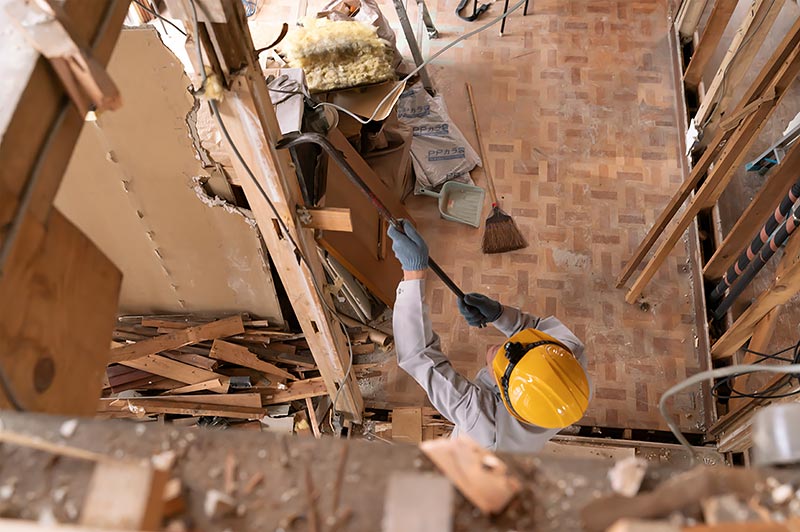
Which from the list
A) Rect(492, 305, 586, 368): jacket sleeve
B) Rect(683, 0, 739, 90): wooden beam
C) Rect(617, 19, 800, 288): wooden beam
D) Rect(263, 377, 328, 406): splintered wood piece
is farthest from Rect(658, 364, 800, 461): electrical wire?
Rect(683, 0, 739, 90): wooden beam

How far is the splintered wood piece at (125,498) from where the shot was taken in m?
0.70

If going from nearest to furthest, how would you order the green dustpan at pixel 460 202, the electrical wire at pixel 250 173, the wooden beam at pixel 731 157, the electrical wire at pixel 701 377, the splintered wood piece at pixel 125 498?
1. the splintered wood piece at pixel 125 498
2. the electrical wire at pixel 701 377
3. the electrical wire at pixel 250 173
4. the wooden beam at pixel 731 157
5. the green dustpan at pixel 460 202

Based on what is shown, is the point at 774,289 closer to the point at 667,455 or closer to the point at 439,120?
the point at 667,455

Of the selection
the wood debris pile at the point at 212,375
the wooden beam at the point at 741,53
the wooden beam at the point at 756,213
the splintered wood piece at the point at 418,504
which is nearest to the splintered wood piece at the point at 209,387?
the wood debris pile at the point at 212,375

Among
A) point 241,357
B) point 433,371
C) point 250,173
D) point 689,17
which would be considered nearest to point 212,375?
point 241,357

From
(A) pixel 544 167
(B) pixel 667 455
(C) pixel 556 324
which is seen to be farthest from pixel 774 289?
(A) pixel 544 167

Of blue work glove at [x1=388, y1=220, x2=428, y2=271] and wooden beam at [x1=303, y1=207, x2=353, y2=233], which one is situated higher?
blue work glove at [x1=388, y1=220, x2=428, y2=271]

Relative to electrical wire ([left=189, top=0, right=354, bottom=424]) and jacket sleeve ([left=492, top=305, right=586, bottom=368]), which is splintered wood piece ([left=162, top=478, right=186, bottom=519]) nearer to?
electrical wire ([left=189, top=0, right=354, bottom=424])

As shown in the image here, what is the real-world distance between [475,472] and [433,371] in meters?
1.78

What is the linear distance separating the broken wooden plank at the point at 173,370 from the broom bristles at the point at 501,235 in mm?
1837

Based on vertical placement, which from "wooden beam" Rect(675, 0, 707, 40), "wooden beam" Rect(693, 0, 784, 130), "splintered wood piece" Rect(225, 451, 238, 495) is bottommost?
"splintered wood piece" Rect(225, 451, 238, 495)

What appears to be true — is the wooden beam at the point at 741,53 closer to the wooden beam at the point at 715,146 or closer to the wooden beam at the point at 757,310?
the wooden beam at the point at 715,146

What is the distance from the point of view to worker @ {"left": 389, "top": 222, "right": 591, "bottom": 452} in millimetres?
2256

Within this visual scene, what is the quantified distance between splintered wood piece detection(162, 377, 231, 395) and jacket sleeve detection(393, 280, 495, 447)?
124 centimetres
